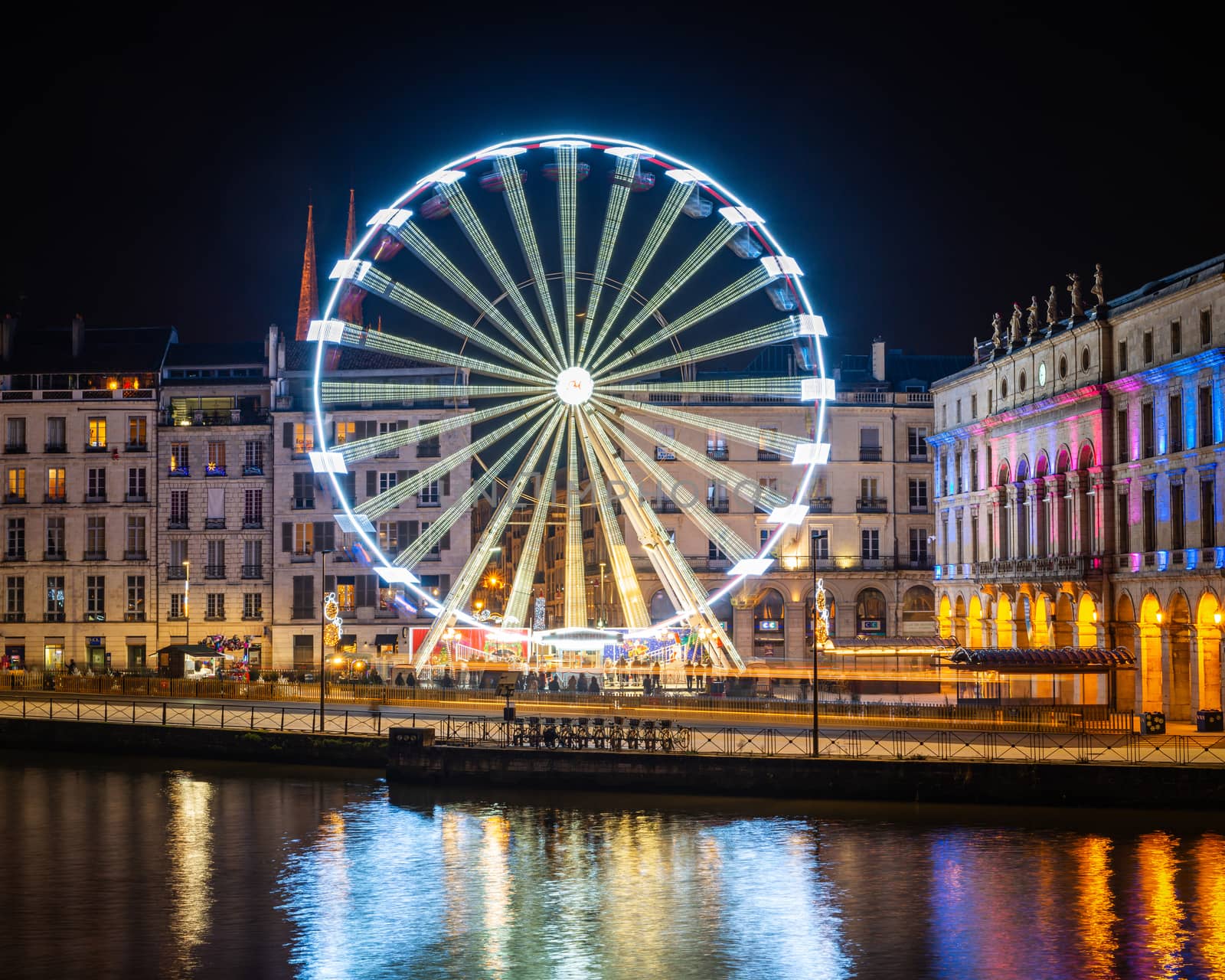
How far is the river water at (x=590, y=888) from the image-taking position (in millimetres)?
35438

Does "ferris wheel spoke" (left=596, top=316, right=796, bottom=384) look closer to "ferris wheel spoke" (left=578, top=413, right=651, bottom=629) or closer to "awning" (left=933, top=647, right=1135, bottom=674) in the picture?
"ferris wheel spoke" (left=578, top=413, right=651, bottom=629)

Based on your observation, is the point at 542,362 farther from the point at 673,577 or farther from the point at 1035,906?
the point at 1035,906

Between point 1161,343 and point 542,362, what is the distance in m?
23.7

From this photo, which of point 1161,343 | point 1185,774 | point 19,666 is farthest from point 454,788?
point 19,666

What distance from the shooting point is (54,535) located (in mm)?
104625

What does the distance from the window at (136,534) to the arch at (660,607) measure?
1173 inches

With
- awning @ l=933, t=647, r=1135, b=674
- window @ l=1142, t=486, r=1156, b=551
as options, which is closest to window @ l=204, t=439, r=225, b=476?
awning @ l=933, t=647, r=1135, b=674

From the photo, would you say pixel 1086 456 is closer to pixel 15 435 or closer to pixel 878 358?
pixel 878 358

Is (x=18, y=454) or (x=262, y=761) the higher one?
(x=18, y=454)

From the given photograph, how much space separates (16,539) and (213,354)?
15.7m

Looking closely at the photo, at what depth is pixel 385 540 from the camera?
103m

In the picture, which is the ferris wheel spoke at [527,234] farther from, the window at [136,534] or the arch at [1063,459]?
the window at [136,534]

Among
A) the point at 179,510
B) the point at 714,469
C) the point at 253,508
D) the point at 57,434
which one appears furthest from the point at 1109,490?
the point at 57,434

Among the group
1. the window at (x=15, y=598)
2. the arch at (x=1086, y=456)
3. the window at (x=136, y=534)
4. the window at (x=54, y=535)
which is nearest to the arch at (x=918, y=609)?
the arch at (x=1086, y=456)
